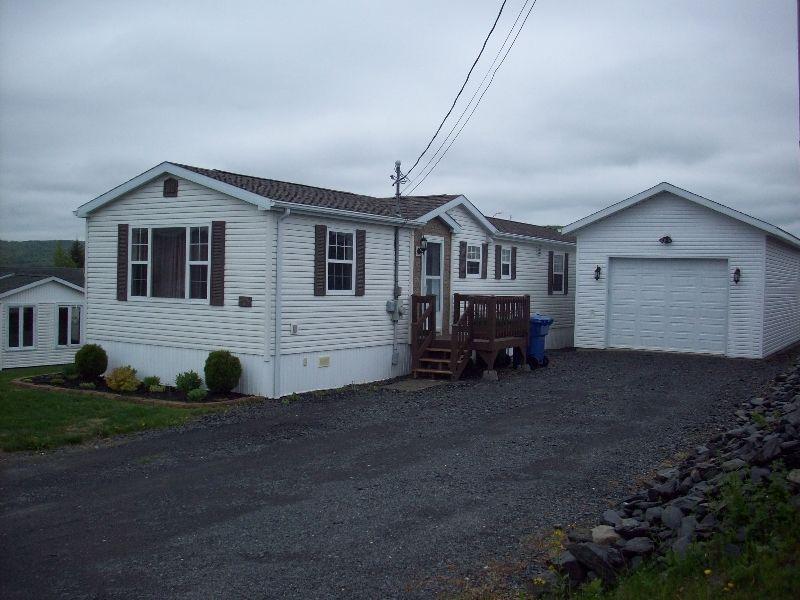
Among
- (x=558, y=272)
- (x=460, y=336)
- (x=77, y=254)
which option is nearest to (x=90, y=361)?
(x=460, y=336)

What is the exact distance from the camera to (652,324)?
19828 mm

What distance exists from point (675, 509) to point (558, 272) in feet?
62.9

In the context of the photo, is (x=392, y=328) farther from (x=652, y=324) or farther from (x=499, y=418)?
(x=652, y=324)

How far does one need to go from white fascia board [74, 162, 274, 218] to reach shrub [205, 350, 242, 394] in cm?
264

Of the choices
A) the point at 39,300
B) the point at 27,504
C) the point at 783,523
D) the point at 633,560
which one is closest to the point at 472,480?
the point at 633,560

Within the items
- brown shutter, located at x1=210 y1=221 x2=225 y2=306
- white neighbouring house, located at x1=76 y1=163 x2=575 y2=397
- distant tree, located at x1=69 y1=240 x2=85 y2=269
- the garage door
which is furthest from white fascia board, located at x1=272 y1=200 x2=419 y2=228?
distant tree, located at x1=69 y1=240 x2=85 y2=269

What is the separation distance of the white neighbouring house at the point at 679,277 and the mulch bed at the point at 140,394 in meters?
10.9

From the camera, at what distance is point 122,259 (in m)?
15.6

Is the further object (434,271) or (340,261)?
(434,271)

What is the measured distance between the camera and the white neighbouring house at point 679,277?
60.7ft

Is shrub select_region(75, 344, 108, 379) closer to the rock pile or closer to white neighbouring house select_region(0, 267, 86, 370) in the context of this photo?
white neighbouring house select_region(0, 267, 86, 370)

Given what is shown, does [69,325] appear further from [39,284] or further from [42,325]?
[39,284]

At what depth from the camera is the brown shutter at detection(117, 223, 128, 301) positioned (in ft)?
51.0

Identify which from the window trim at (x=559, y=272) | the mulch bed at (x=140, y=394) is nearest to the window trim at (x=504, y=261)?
the window trim at (x=559, y=272)
